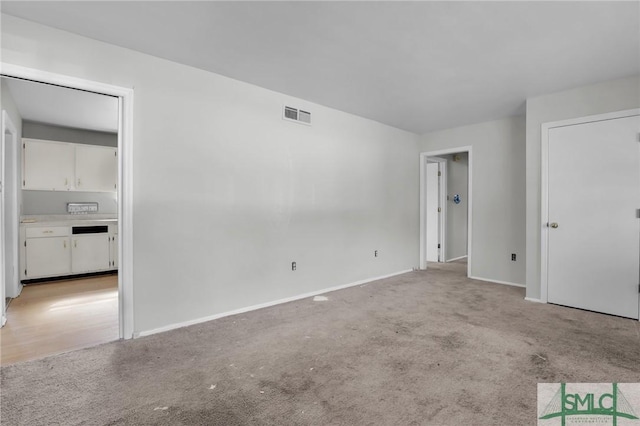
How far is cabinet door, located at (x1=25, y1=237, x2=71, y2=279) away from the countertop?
0.24m

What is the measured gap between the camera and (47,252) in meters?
4.86

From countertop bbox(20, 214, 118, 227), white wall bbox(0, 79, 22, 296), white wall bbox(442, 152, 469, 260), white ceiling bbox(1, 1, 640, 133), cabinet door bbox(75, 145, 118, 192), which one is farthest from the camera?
white wall bbox(442, 152, 469, 260)

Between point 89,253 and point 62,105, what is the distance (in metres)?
2.40

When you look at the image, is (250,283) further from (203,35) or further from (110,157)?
(110,157)

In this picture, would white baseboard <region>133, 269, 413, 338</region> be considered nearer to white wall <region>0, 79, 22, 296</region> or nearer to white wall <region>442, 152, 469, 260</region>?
white wall <region>0, 79, 22, 296</region>

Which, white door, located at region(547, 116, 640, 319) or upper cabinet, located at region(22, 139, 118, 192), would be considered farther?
upper cabinet, located at region(22, 139, 118, 192)

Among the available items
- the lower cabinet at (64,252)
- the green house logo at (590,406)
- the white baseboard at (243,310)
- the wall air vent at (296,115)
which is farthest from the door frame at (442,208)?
the lower cabinet at (64,252)

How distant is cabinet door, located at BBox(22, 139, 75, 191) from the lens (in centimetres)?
497

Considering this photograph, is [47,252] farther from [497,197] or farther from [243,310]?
[497,197]

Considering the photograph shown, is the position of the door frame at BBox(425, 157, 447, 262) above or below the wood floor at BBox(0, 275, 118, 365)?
above

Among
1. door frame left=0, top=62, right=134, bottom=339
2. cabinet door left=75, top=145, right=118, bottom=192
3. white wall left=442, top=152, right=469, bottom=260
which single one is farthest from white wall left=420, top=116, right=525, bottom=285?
cabinet door left=75, top=145, right=118, bottom=192

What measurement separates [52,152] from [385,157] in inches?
218

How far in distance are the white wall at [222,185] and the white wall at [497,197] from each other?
1827 millimetres

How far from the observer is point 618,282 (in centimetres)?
338
